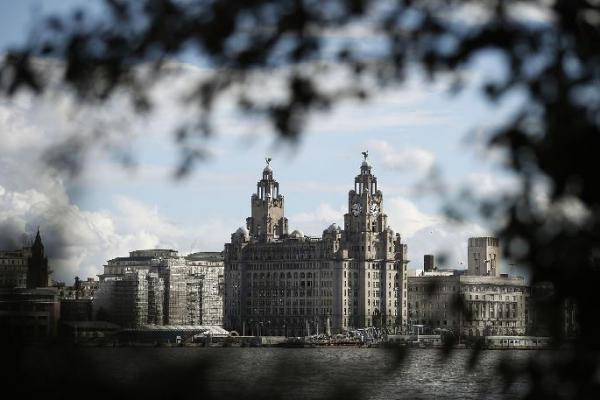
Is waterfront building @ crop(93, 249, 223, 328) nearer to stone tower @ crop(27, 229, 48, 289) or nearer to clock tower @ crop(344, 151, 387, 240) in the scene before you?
clock tower @ crop(344, 151, 387, 240)

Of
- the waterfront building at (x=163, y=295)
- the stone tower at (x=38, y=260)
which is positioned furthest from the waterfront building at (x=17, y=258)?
the waterfront building at (x=163, y=295)

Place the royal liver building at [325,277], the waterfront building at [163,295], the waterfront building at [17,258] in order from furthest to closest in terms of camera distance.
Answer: the waterfront building at [163,295], the royal liver building at [325,277], the waterfront building at [17,258]

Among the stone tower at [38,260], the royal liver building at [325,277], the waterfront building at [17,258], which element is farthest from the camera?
the royal liver building at [325,277]

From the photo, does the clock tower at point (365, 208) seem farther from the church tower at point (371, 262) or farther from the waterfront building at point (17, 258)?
the waterfront building at point (17, 258)

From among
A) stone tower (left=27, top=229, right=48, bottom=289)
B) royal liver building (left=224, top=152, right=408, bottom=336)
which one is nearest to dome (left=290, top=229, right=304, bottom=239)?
royal liver building (left=224, top=152, right=408, bottom=336)

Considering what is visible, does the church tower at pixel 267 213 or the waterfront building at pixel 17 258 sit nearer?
the waterfront building at pixel 17 258

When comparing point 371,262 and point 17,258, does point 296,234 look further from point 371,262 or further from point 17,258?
point 17,258

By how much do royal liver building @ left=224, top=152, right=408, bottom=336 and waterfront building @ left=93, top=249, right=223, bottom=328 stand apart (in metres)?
11.8

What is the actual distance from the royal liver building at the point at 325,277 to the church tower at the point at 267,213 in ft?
4.55

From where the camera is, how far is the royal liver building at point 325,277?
168 m

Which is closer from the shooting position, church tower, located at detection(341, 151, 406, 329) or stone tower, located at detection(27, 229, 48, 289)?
stone tower, located at detection(27, 229, 48, 289)

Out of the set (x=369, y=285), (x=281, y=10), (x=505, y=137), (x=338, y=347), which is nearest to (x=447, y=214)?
(x=505, y=137)

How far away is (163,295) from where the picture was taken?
614 ft

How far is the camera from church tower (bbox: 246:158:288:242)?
6934 inches
